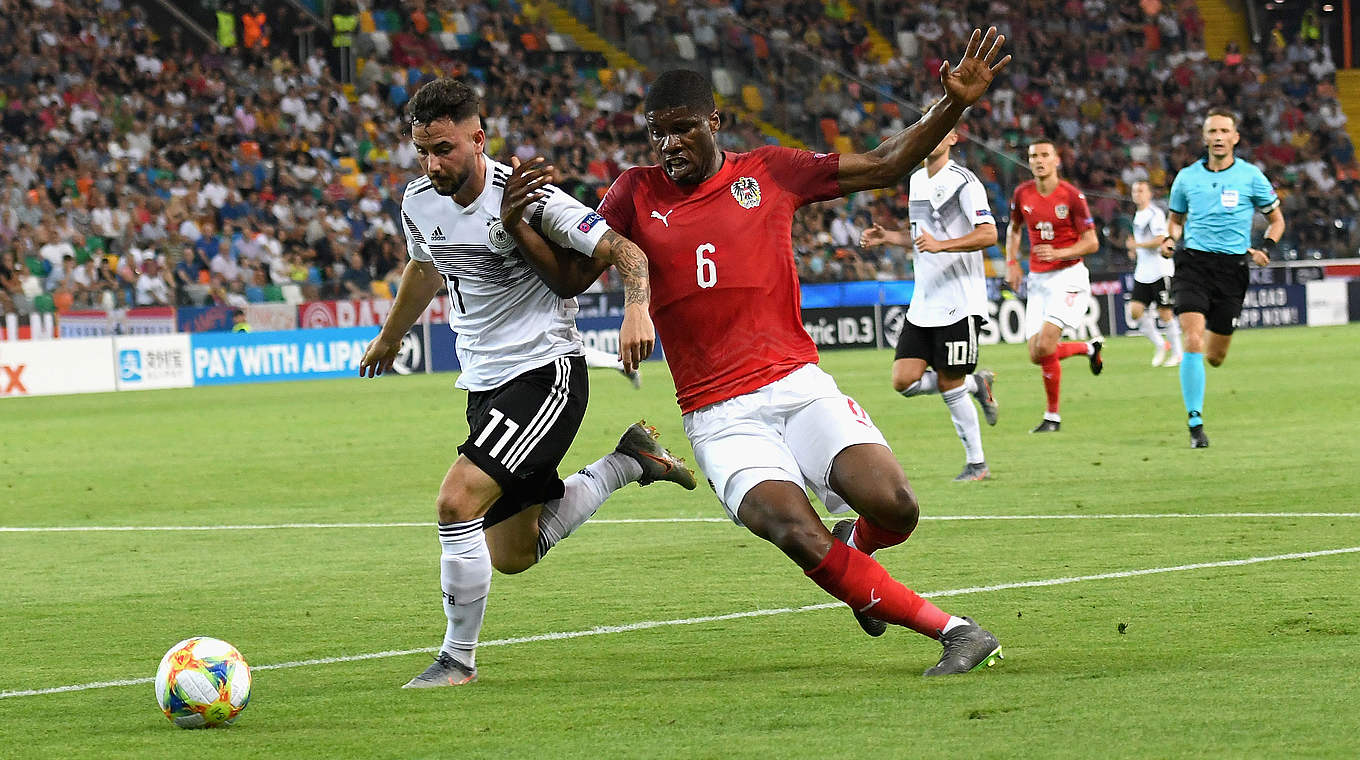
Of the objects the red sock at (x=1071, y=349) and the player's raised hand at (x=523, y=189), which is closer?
the player's raised hand at (x=523, y=189)

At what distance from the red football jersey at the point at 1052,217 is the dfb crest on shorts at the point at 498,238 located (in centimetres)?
1064

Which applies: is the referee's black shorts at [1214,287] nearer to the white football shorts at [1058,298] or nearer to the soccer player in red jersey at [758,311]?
the white football shorts at [1058,298]

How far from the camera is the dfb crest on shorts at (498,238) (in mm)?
6508

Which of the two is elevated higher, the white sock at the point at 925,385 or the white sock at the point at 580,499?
the white sock at the point at 925,385

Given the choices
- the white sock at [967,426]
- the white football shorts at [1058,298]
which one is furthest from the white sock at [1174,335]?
the white sock at [967,426]

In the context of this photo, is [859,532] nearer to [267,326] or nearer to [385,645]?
[385,645]

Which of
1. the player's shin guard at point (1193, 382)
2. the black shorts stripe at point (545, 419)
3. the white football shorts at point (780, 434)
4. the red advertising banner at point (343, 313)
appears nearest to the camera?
the white football shorts at point (780, 434)

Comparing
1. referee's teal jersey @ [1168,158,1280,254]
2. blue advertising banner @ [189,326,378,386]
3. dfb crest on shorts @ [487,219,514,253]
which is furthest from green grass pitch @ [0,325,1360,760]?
blue advertising banner @ [189,326,378,386]

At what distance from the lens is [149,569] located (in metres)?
9.56

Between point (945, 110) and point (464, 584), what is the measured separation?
2199mm

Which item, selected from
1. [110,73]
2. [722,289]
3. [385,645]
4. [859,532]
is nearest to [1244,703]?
[859,532]

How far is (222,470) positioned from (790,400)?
1003 cm

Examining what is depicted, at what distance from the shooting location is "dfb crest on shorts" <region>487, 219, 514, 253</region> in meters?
6.51

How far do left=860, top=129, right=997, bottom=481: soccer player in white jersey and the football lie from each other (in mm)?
7808
